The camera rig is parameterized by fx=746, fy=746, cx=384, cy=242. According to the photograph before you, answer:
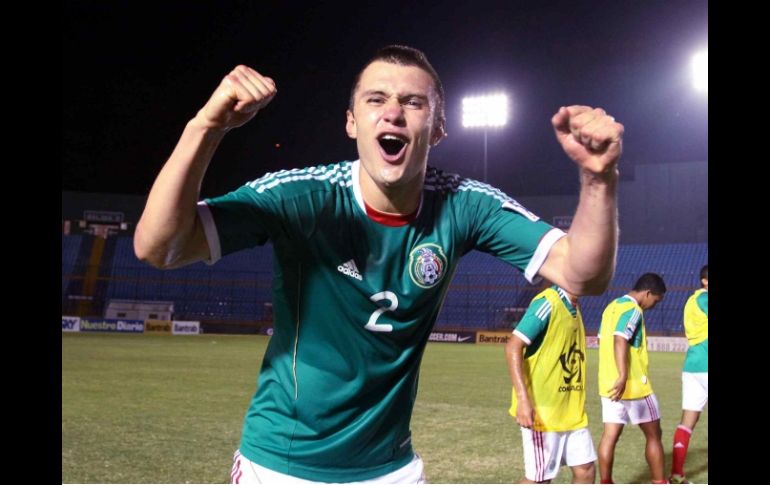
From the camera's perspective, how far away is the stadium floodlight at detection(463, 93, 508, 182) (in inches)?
1539

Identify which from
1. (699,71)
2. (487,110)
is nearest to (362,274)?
(699,71)

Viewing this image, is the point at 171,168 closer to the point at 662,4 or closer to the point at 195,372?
the point at 195,372

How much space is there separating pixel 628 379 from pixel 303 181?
18.5 feet

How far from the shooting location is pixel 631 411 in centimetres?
731

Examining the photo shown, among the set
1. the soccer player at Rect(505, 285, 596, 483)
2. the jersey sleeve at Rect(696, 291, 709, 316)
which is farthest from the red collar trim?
the jersey sleeve at Rect(696, 291, 709, 316)

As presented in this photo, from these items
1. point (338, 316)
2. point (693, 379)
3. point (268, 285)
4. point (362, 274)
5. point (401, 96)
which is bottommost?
point (268, 285)

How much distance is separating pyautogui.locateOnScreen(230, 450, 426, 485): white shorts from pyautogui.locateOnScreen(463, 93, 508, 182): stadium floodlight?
122 ft

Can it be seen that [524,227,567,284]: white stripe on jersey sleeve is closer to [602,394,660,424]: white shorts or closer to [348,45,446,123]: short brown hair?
[348,45,446,123]: short brown hair

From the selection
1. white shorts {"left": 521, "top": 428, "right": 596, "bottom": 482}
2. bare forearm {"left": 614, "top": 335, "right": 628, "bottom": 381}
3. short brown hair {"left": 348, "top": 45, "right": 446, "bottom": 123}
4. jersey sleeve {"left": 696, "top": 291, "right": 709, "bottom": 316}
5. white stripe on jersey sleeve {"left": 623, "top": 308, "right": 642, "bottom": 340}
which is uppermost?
short brown hair {"left": 348, "top": 45, "right": 446, "bottom": 123}

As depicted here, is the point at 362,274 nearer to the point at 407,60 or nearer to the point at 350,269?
the point at 350,269

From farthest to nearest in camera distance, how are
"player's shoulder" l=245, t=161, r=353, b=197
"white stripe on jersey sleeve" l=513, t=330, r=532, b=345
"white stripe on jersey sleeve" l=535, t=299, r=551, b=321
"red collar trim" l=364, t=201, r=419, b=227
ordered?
"white stripe on jersey sleeve" l=535, t=299, r=551, b=321
"white stripe on jersey sleeve" l=513, t=330, r=532, b=345
"red collar trim" l=364, t=201, r=419, b=227
"player's shoulder" l=245, t=161, r=353, b=197

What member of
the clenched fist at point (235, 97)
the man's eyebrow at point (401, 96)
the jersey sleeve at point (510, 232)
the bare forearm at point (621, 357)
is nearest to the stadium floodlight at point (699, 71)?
the bare forearm at point (621, 357)

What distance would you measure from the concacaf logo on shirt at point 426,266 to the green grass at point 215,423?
199 inches
